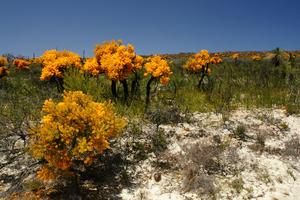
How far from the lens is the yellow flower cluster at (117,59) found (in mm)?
9383

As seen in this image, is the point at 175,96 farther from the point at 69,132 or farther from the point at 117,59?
the point at 69,132

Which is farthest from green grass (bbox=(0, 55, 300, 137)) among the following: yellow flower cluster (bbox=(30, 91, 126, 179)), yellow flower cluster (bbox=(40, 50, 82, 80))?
yellow flower cluster (bbox=(30, 91, 126, 179))

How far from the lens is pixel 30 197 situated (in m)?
6.51

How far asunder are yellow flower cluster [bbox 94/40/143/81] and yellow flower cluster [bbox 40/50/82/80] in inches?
47.3

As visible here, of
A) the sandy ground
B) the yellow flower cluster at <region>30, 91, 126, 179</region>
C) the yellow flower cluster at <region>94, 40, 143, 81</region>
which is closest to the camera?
the yellow flower cluster at <region>30, 91, 126, 179</region>

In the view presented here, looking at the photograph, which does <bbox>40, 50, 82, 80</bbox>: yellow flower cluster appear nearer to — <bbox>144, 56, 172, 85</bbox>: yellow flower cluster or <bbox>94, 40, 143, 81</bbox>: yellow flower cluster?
<bbox>94, 40, 143, 81</bbox>: yellow flower cluster

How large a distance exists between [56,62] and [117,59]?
232cm

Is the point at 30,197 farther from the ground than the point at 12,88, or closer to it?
closer to it

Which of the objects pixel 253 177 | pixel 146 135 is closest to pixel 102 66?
pixel 146 135

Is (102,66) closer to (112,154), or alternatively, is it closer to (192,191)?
(112,154)

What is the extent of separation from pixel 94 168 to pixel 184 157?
202cm

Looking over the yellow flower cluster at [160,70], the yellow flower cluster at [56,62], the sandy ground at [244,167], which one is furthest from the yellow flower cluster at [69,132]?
the yellow flower cluster at [56,62]

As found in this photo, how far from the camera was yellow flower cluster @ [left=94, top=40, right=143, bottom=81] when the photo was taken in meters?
9.38

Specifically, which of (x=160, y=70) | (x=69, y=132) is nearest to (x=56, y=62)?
(x=160, y=70)
